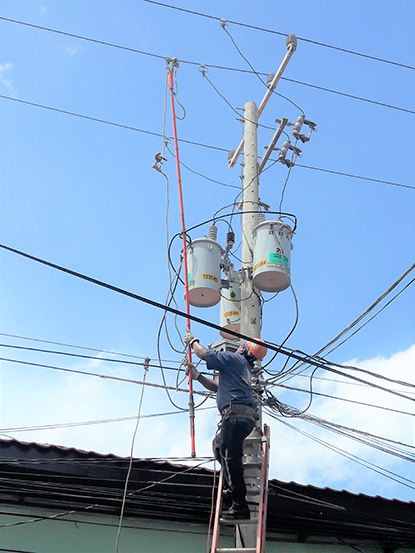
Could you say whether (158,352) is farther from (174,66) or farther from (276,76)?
(276,76)

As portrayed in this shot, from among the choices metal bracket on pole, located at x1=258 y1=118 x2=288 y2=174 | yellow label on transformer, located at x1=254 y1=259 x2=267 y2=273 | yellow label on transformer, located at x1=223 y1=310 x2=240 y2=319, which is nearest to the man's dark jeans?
yellow label on transformer, located at x1=254 y1=259 x2=267 y2=273

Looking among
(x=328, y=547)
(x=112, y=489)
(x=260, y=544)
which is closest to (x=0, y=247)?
(x=112, y=489)

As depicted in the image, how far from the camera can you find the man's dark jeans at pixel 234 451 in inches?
200

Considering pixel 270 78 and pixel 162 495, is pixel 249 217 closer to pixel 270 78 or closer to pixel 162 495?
pixel 270 78

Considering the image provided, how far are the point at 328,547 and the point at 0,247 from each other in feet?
16.9

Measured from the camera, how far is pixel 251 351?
5.94 m

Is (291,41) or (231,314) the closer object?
(231,314)

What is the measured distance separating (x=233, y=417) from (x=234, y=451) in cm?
30

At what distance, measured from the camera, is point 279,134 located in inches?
327

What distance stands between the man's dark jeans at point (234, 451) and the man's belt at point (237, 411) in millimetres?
28

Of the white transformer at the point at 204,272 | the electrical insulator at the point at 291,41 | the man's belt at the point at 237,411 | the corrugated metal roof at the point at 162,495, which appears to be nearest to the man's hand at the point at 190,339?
the man's belt at the point at 237,411

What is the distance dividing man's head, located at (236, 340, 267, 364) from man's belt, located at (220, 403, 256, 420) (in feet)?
2.28

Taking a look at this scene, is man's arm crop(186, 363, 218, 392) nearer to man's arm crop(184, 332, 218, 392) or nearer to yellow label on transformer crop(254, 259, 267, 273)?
man's arm crop(184, 332, 218, 392)


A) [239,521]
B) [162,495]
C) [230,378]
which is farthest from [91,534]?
[230,378]
